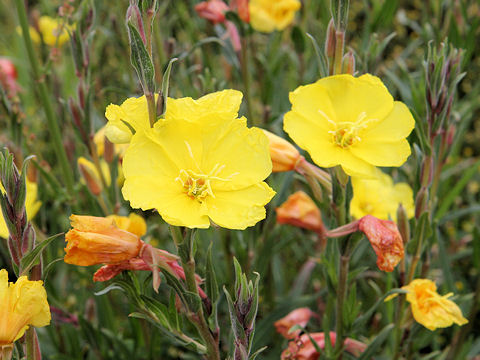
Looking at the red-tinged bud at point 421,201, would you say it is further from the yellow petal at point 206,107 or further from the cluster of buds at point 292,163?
the yellow petal at point 206,107

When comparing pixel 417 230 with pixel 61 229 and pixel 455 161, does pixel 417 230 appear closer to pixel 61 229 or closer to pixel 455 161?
pixel 455 161

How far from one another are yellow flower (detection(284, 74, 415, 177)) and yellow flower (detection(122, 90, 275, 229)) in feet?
0.46

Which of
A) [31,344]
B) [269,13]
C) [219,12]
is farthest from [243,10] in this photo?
[31,344]

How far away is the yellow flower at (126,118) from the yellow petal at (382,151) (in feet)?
1.51

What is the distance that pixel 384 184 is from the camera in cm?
184

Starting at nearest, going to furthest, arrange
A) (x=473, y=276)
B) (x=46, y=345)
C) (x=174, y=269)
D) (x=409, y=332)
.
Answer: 1. (x=174, y=269)
2. (x=409, y=332)
3. (x=46, y=345)
4. (x=473, y=276)

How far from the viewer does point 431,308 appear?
4.25 feet

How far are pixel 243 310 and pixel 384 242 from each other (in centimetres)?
34

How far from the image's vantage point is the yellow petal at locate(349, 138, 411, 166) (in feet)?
3.88

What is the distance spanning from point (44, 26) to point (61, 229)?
921 mm

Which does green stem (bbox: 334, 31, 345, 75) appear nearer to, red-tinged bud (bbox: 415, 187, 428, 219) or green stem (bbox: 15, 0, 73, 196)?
red-tinged bud (bbox: 415, 187, 428, 219)

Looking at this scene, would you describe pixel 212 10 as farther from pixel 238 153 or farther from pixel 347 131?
pixel 238 153

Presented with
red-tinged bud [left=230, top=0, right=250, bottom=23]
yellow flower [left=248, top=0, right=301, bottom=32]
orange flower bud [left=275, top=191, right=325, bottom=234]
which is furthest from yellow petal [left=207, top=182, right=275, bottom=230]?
yellow flower [left=248, top=0, right=301, bottom=32]

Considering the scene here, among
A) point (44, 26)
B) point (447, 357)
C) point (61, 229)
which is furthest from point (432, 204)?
point (44, 26)
